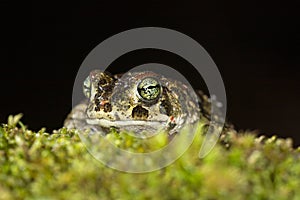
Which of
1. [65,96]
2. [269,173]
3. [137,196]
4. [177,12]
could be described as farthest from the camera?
[177,12]

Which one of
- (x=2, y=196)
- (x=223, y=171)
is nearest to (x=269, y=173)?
(x=223, y=171)

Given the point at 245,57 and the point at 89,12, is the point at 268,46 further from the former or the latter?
the point at 89,12

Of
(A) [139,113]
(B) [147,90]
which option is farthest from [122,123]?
(B) [147,90]

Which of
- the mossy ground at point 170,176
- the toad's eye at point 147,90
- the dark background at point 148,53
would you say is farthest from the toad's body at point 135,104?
the dark background at point 148,53

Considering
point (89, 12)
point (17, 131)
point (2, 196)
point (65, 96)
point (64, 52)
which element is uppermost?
point (89, 12)

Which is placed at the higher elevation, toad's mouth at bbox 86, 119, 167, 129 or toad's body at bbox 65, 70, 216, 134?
toad's body at bbox 65, 70, 216, 134

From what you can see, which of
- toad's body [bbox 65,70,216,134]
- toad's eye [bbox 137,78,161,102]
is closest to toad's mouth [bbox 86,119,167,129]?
toad's body [bbox 65,70,216,134]

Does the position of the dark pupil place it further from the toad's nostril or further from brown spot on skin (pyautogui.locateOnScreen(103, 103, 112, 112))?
brown spot on skin (pyautogui.locateOnScreen(103, 103, 112, 112))

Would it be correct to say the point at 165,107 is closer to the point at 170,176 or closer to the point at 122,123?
Result: the point at 122,123
